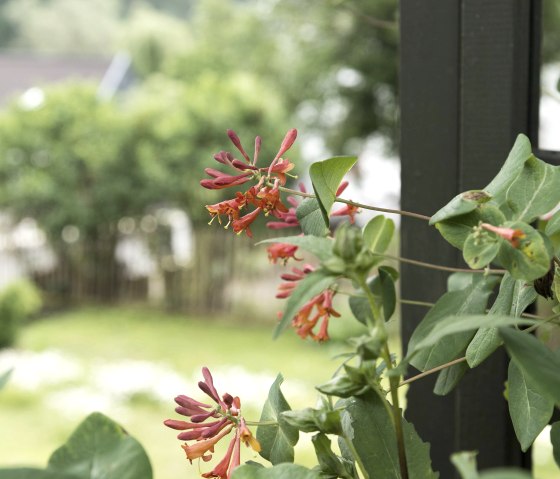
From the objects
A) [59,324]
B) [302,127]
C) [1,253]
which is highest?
[302,127]

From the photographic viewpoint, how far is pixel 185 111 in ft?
21.5

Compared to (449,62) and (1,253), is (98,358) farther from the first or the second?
(449,62)

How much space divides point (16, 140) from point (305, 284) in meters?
6.85

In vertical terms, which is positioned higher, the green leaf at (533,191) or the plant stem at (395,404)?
the green leaf at (533,191)

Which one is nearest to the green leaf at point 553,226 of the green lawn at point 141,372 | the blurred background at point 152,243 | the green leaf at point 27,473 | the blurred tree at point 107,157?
the green leaf at point 27,473

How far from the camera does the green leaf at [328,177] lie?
1.31 feet

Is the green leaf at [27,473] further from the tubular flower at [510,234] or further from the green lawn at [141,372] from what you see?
the green lawn at [141,372]

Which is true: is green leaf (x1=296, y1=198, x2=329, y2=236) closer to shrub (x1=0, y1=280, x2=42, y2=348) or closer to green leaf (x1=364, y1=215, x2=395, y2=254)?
green leaf (x1=364, y1=215, x2=395, y2=254)

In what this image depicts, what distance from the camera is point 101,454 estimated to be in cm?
31

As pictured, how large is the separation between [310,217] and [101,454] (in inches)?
7.5

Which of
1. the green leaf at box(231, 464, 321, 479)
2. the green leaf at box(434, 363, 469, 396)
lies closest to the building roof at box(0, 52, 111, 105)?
the green leaf at box(434, 363, 469, 396)

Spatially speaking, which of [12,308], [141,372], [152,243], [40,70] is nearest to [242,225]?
[141,372]

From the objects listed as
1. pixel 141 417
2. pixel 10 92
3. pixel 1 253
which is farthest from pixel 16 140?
pixel 10 92

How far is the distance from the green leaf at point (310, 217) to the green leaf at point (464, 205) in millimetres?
78
